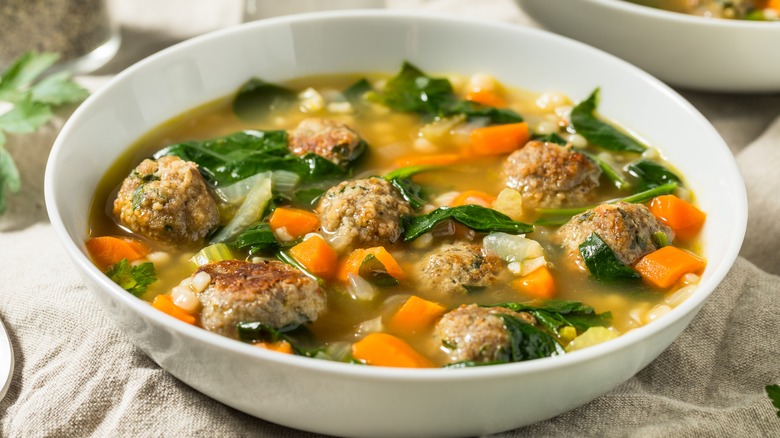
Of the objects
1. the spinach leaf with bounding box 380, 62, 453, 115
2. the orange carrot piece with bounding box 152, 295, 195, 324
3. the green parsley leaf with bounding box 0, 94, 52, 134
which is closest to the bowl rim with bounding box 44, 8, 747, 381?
the orange carrot piece with bounding box 152, 295, 195, 324

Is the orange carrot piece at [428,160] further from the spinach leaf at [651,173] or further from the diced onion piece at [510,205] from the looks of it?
the spinach leaf at [651,173]

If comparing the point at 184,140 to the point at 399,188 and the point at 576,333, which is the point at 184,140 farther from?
the point at 576,333

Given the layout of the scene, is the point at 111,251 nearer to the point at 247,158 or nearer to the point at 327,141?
the point at 247,158

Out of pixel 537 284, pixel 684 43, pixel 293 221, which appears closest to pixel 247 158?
pixel 293 221

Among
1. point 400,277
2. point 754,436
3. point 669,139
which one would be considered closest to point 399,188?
point 400,277

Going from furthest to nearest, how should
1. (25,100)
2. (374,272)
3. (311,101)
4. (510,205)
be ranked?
(311,101), (25,100), (510,205), (374,272)
